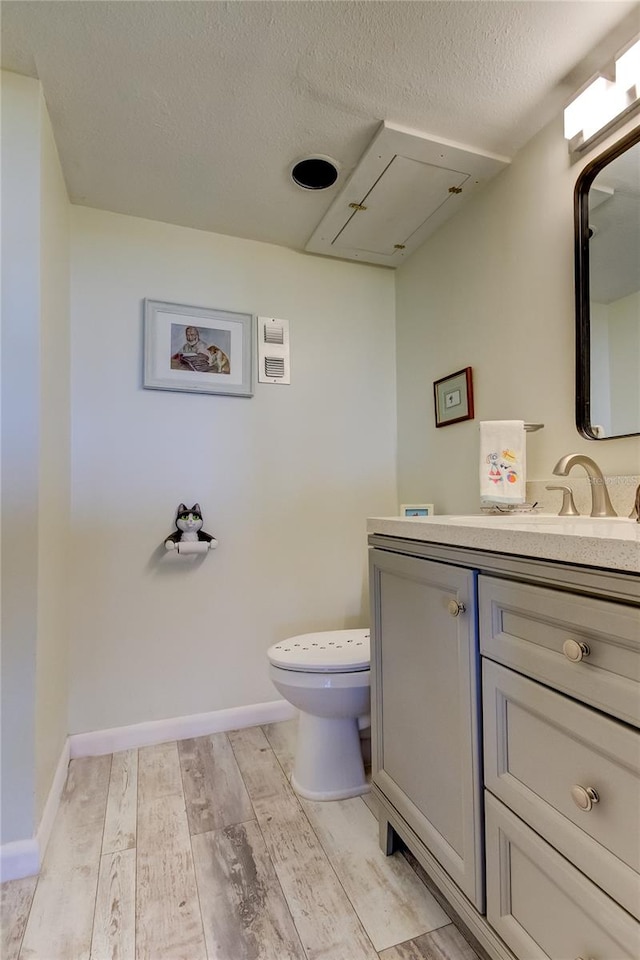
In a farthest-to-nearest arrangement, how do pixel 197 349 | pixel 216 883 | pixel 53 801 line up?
pixel 197 349 → pixel 53 801 → pixel 216 883

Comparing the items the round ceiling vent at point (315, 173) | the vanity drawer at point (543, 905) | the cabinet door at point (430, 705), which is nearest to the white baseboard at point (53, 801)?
the cabinet door at point (430, 705)

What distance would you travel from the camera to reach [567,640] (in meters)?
0.65

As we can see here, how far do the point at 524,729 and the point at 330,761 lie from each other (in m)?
0.89

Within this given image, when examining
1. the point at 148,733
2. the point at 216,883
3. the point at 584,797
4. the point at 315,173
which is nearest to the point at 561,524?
the point at 584,797

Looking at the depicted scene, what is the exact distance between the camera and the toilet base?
141 cm

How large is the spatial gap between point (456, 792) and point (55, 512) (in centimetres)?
132

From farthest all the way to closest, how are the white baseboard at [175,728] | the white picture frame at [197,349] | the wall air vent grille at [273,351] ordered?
1. the wall air vent grille at [273,351]
2. the white picture frame at [197,349]
3. the white baseboard at [175,728]

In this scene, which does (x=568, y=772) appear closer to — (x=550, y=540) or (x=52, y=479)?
(x=550, y=540)

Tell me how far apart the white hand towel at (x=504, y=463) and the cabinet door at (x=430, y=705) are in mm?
471

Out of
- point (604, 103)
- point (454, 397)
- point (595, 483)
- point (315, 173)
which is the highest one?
point (315, 173)

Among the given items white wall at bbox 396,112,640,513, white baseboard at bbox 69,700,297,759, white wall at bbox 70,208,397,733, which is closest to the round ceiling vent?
white wall at bbox 70,208,397,733

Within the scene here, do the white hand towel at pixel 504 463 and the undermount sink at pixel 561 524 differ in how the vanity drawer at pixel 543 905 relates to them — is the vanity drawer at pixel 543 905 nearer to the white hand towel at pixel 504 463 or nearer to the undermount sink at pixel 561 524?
the undermount sink at pixel 561 524

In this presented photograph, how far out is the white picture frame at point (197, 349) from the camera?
1784 millimetres

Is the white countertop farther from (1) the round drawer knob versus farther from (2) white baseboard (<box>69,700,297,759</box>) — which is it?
(2) white baseboard (<box>69,700,297,759</box>)
